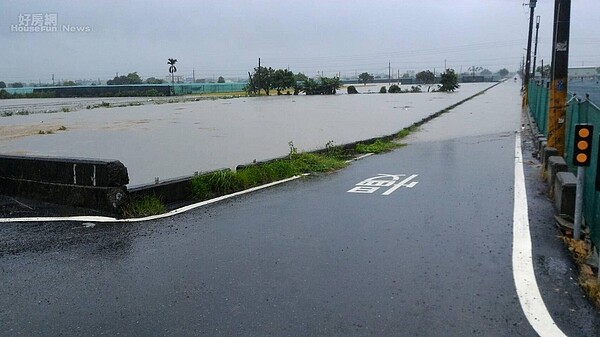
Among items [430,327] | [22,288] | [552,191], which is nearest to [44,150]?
[22,288]

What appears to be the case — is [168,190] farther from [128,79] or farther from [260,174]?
[128,79]

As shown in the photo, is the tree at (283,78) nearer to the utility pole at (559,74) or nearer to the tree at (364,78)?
the tree at (364,78)

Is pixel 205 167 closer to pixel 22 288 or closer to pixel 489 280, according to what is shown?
pixel 22 288

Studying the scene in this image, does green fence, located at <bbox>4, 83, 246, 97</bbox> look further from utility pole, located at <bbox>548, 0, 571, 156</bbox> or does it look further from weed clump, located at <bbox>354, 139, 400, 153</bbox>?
utility pole, located at <bbox>548, 0, 571, 156</bbox>

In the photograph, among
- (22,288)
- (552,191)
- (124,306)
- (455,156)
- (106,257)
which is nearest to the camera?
(124,306)

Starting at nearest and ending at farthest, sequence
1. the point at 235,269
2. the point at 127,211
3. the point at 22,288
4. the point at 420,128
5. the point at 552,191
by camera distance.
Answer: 1. the point at 22,288
2. the point at 235,269
3. the point at 127,211
4. the point at 552,191
5. the point at 420,128

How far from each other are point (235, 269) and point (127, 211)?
9.78ft

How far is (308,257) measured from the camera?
5.84 metres

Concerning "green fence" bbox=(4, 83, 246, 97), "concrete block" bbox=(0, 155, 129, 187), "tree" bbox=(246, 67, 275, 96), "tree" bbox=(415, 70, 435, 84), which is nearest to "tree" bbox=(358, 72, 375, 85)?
"tree" bbox=(415, 70, 435, 84)

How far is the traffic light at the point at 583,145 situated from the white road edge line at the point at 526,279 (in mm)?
1101

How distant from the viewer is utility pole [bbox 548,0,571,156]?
401 inches

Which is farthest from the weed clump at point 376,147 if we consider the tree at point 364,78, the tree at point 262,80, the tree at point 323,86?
the tree at point 364,78

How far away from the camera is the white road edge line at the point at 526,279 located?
4156mm

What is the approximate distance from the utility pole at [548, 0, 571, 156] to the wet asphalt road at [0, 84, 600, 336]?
2801 mm
